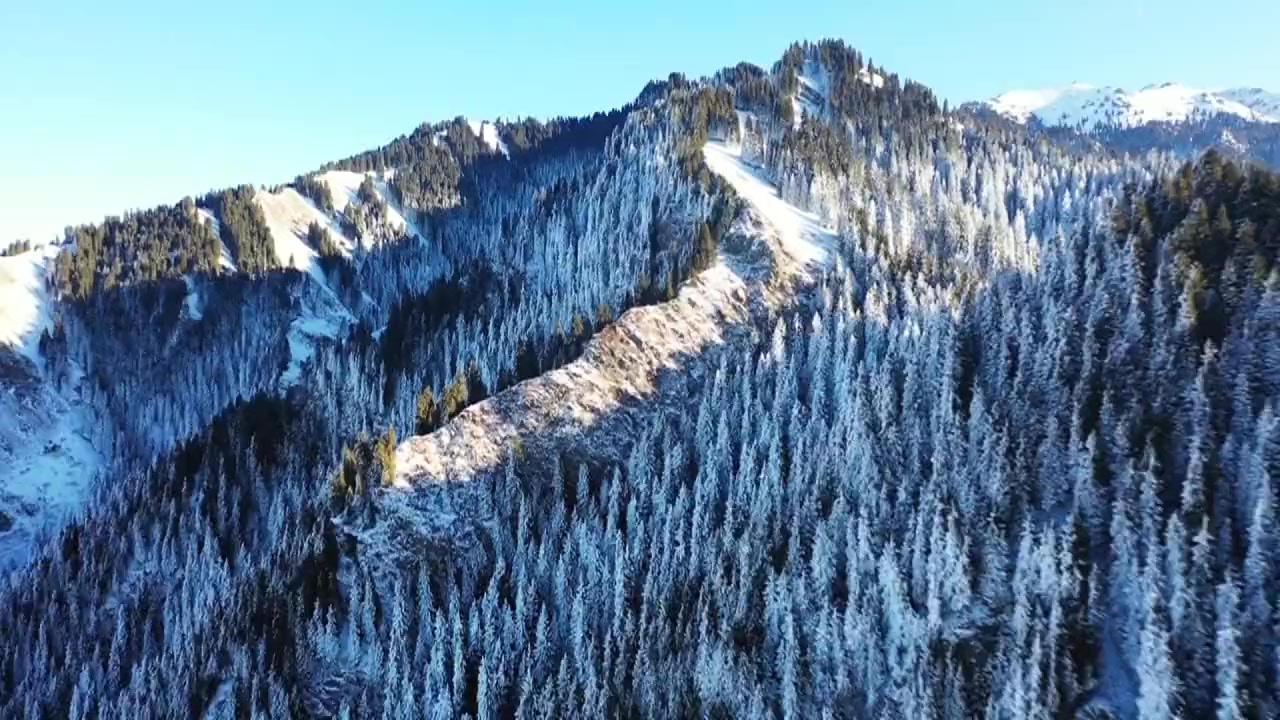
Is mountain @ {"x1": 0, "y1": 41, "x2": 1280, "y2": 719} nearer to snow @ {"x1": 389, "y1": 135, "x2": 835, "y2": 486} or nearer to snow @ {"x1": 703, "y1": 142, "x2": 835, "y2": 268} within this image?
snow @ {"x1": 389, "y1": 135, "x2": 835, "y2": 486}

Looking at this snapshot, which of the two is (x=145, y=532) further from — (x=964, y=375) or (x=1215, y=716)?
(x=1215, y=716)

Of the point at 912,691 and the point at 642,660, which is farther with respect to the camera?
the point at 642,660

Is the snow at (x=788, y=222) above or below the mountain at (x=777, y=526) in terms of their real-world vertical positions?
above

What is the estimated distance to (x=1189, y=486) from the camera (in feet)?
269

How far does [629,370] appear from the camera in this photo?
418 feet

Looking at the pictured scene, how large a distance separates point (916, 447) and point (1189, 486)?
30.5m

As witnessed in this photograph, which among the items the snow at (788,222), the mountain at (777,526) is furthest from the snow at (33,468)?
the snow at (788,222)

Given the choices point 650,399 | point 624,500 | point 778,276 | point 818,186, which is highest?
point 818,186

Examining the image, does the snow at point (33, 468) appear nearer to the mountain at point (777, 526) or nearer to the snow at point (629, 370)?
the mountain at point (777, 526)

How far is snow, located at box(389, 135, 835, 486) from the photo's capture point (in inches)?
4405

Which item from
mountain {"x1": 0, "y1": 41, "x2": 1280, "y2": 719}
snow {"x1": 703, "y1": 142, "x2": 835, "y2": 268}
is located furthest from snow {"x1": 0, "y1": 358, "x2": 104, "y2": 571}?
snow {"x1": 703, "y1": 142, "x2": 835, "y2": 268}

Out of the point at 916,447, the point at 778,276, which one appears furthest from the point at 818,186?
the point at 916,447

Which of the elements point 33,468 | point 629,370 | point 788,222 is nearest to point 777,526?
point 629,370

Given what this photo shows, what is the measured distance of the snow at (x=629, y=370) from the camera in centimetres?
11188
